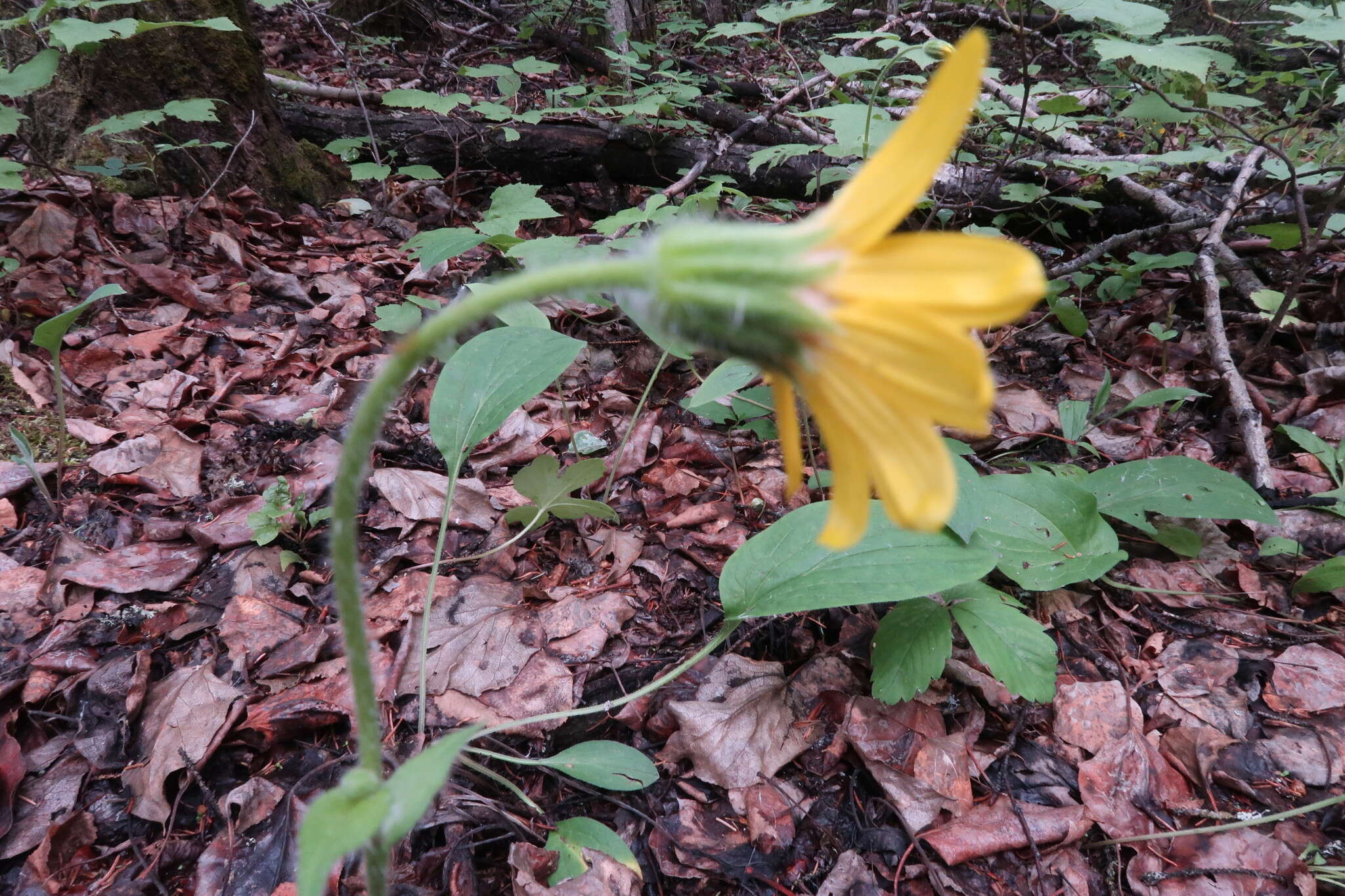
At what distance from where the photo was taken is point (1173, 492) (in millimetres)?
2250

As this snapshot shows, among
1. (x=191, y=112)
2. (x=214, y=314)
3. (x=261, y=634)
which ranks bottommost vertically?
(x=261, y=634)

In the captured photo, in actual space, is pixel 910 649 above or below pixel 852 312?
below

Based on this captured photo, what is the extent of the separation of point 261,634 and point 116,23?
277 centimetres

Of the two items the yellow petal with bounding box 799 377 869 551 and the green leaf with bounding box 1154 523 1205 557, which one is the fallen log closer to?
the green leaf with bounding box 1154 523 1205 557

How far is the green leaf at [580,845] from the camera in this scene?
1574 millimetres

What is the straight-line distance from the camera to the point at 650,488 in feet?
9.22

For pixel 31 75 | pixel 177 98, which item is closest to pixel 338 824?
pixel 31 75

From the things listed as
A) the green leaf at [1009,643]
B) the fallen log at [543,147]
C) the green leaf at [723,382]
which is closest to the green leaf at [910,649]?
the green leaf at [1009,643]

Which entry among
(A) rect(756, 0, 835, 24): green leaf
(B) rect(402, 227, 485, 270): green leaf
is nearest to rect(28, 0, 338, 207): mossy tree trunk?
(B) rect(402, 227, 485, 270): green leaf

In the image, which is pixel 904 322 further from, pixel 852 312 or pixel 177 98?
pixel 177 98

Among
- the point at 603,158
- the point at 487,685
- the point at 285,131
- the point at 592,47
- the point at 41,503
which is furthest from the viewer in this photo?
the point at 592,47

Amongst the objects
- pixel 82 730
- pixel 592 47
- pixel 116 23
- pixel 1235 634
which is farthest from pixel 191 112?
pixel 592 47

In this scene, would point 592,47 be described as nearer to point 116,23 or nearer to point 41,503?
point 116,23

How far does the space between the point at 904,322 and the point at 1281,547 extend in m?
2.59
